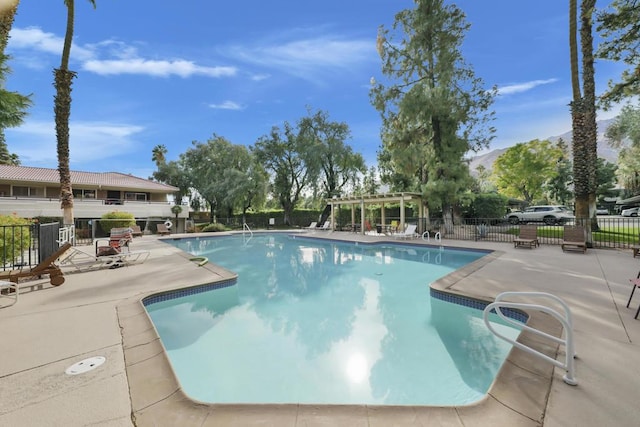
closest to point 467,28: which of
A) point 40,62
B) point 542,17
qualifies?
point 542,17

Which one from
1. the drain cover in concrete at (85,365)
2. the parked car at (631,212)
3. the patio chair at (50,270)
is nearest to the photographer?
the drain cover in concrete at (85,365)

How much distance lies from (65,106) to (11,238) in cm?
921

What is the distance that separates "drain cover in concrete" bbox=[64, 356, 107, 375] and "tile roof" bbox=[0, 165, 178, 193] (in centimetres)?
2662

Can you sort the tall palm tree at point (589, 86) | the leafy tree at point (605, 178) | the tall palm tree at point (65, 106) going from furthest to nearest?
1. the leafy tree at point (605, 178)
2. the tall palm tree at point (65, 106)
3. the tall palm tree at point (589, 86)

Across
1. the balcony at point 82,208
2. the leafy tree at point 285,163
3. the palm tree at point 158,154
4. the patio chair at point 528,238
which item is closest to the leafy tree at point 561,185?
the patio chair at point 528,238

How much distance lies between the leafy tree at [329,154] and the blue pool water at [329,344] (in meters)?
20.8

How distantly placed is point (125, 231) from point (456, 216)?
1955cm

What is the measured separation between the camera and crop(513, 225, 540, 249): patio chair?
36.4 ft

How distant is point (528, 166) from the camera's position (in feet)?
105

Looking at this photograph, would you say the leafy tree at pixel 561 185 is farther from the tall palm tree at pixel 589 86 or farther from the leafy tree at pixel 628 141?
the tall palm tree at pixel 589 86

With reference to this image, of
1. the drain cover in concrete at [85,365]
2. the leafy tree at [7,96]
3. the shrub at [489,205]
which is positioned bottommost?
the drain cover in concrete at [85,365]

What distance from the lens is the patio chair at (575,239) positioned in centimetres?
994

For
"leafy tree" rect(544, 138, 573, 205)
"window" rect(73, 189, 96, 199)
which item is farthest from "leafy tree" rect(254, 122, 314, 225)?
"leafy tree" rect(544, 138, 573, 205)

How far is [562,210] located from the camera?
2114 centimetres
